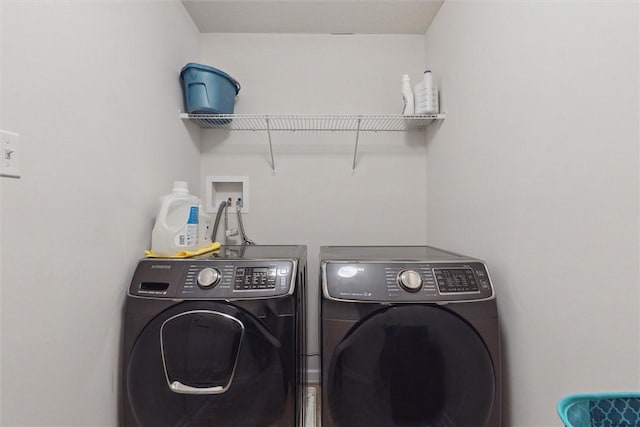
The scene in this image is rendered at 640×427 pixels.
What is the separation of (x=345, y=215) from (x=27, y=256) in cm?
156

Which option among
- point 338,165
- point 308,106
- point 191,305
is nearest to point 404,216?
point 338,165

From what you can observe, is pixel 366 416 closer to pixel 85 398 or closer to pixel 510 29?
pixel 85 398

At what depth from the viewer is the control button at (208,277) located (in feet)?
3.50

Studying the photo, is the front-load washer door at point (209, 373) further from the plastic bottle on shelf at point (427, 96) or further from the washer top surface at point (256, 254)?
the plastic bottle on shelf at point (427, 96)

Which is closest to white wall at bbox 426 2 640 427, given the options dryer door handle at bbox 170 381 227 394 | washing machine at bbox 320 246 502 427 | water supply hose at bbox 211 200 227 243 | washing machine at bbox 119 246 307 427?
washing machine at bbox 320 246 502 427

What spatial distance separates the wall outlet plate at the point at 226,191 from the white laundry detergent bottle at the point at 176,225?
537 millimetres

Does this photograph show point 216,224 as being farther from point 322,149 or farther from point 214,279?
point 322,149

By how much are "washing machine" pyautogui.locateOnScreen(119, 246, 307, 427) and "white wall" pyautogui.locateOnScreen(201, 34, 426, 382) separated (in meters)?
0.90

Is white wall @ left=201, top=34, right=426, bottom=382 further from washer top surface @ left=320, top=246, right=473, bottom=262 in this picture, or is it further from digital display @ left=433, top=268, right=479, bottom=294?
digital display @ left=433, top=268, right=479, bottom=294

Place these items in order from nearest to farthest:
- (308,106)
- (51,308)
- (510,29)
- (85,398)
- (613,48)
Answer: (613,48)
(51,308)
(85,398)
(510,29)
(308,106)

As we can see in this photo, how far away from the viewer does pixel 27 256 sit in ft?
2.56

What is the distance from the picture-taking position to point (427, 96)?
1627 millimetres

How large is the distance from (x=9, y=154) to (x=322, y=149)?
4.99ft

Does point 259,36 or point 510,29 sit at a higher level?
point 259,36
